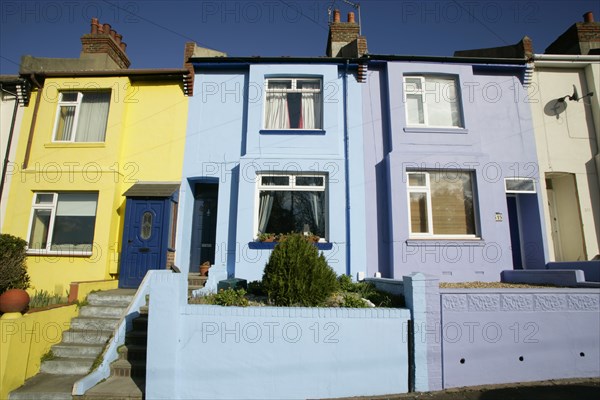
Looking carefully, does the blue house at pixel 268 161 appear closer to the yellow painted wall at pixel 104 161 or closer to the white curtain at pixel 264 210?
the white curtain at pixel 264 210

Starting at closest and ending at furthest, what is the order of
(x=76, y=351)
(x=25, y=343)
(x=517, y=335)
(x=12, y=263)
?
(x=517, y=335) < (x=25, y=343) < (x=76, y=351) < (x=12, y=263)

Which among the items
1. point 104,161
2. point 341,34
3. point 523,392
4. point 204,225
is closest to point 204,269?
point 204,225

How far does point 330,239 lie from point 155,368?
16.5 ft

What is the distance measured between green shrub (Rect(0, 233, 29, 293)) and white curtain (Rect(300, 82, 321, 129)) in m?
8.10

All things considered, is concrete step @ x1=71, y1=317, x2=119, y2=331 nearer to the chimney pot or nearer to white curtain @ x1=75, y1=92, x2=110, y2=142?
white curtain @ x1=75, y1=92, x2=110, y2=142

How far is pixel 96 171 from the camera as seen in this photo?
31.4 feet

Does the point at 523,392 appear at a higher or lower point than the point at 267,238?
lower

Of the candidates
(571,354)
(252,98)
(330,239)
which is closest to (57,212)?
(252,98)

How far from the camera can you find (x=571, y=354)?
582 centimetres

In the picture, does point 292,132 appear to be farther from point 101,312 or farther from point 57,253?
point 57,253

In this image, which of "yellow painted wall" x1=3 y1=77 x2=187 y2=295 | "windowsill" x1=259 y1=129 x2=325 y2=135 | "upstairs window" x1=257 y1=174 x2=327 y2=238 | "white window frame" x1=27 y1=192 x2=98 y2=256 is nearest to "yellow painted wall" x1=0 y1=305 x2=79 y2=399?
"yellow painted wall" x1=3 y1=77 x2=187 y2=295

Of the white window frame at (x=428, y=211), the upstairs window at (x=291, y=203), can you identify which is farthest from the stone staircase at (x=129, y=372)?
the white window frame at (x=428, y=211)

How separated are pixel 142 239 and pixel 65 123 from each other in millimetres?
4629

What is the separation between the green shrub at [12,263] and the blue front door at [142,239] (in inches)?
92.7
